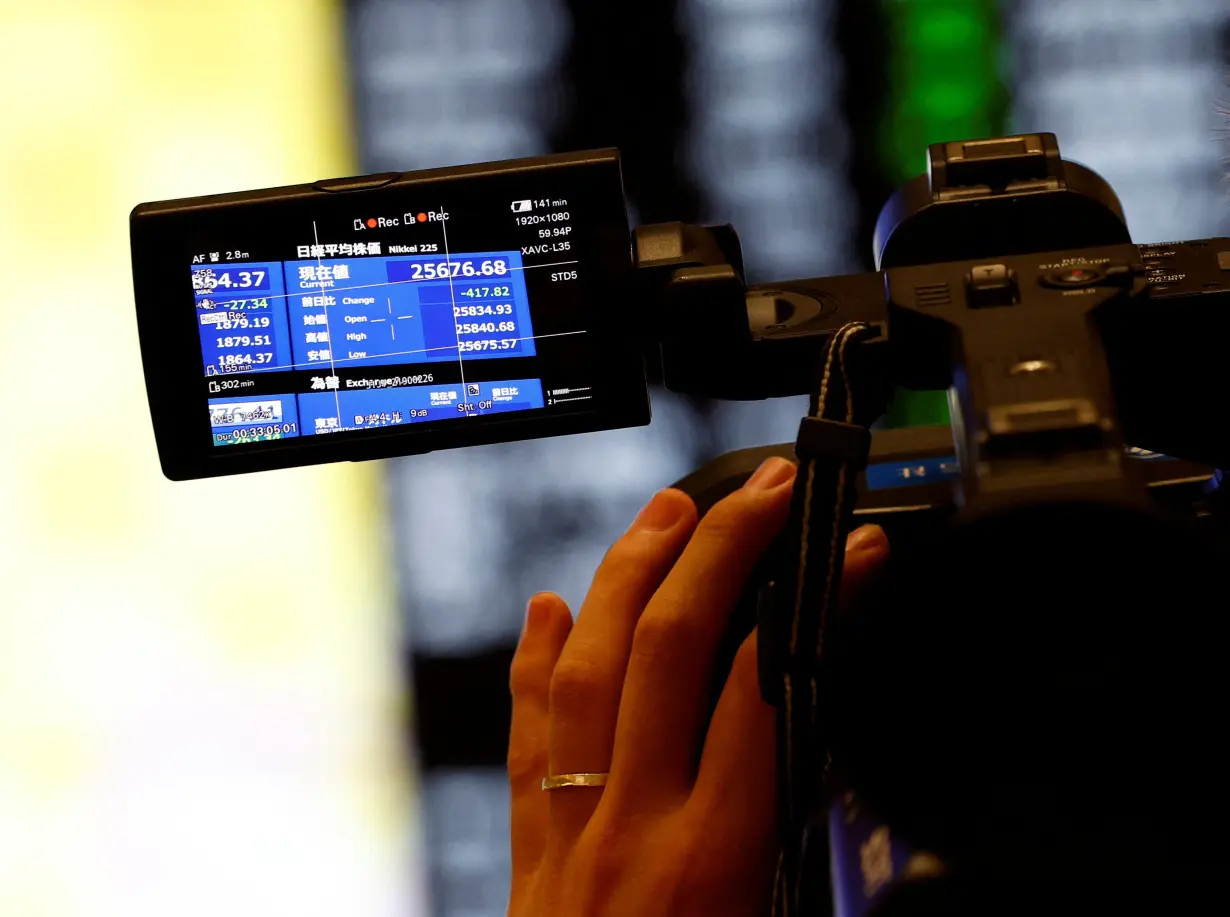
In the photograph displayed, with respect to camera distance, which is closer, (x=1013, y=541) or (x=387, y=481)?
(x=1013, y=541)

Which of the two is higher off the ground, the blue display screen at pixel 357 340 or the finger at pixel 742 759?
the blue display screen at pixel 357 340

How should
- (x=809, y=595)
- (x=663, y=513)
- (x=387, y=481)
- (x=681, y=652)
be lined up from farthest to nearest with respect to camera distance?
1. (x=387, y=481)
2. (x=663, y=513)
3. (x=681, y=652)
4. (x=809, y=595)

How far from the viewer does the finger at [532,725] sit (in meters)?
0.75

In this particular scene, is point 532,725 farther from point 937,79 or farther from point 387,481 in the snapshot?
point 937,79

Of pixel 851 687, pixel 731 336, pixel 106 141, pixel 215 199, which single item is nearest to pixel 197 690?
pixel 106 141

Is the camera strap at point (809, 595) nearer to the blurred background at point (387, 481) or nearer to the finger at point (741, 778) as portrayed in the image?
the finger at point (741, 778)

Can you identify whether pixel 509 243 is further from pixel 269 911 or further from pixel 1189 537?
pixel 269 911

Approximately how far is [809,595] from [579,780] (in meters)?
0.20

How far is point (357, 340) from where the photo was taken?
2.52 ft

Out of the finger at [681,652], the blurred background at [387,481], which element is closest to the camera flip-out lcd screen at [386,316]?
the finger at [681,652]

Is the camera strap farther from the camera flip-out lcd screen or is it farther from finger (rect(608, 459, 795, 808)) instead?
the camera flip-out lcd screen

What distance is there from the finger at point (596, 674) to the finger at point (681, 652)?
0.12 ft

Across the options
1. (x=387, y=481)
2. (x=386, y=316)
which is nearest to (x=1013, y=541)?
(x=386, y=316)

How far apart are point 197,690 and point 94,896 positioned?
1.03ft
